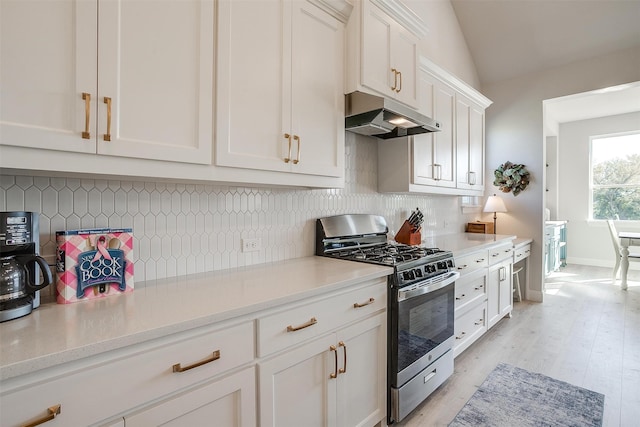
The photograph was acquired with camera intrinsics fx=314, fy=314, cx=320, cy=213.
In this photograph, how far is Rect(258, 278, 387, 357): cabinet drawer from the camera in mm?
1193

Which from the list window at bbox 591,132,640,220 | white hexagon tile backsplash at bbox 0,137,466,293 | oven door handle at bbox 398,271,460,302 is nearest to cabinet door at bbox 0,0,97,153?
white hexagon tile backsplash at bbox 0,137,466,293

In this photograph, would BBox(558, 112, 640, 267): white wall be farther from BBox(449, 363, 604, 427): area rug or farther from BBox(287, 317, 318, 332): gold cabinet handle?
BBox(287, 317, 318, 332): gold cabinet handle

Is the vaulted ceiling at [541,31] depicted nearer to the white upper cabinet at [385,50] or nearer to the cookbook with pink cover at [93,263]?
the white upper cabinet at [385,50]

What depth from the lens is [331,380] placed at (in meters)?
1.44

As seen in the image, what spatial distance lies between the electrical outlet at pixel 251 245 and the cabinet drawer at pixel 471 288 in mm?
1592

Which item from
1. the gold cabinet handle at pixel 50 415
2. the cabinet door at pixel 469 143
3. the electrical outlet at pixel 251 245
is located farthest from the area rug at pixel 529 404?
the gold cabinet handle at pixel 50 415

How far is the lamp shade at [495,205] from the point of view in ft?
13.6

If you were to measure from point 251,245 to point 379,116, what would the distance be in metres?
1.13

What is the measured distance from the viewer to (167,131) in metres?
1.22

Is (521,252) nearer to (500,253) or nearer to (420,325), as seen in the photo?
(500,253)

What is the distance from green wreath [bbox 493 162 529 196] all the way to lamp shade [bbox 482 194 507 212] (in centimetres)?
21

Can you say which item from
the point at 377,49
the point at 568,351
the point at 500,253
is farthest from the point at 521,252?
the point at 377,49

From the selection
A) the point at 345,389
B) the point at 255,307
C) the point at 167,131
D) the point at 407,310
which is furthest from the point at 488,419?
the point at 167,131

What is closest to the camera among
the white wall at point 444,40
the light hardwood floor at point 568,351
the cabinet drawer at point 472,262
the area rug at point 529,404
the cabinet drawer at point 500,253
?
the area rug at point 529,404
